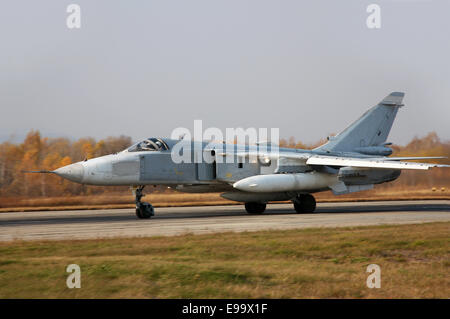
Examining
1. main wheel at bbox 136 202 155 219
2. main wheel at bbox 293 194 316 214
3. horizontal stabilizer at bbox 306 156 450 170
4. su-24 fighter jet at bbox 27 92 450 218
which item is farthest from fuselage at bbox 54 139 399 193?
main wheel at bbox 136 202 155 219

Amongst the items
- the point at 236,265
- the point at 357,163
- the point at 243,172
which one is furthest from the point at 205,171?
the point at 236,265

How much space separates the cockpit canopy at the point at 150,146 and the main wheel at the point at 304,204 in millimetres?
5780

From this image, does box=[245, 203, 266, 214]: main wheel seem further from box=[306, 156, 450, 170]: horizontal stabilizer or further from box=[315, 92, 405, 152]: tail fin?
box=[315, 92, 405, 152]: tail fin

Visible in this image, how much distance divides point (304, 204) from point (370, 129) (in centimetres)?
625

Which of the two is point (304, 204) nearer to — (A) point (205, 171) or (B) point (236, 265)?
(A) point (205, 171)

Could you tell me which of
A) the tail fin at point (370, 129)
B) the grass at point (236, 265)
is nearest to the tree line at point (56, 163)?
the tail fin at point (370, 129)

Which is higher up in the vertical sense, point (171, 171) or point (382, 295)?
point (171, 171)

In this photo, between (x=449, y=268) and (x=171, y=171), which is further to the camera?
(x=171, y=171)

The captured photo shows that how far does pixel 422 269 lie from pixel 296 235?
4.61m

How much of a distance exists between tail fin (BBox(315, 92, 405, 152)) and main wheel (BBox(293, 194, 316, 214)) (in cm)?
361

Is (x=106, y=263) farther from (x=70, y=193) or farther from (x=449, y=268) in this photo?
(x=70, y=193)

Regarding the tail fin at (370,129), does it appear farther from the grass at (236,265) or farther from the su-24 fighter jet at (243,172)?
the grass at (236,265)

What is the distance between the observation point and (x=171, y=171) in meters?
20.3
